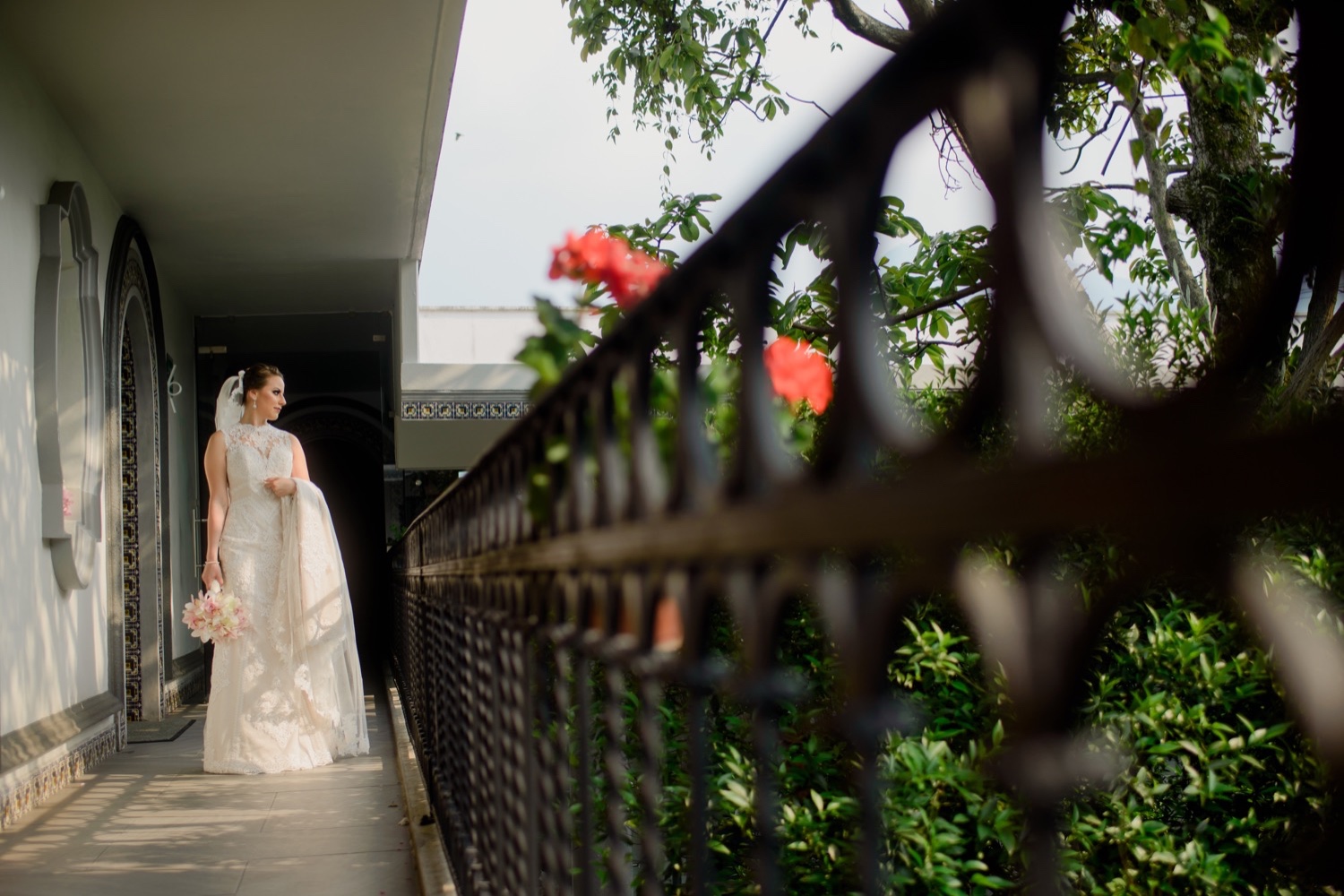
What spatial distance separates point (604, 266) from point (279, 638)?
14.1 feet

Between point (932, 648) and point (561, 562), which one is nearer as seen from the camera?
point (561, 562)

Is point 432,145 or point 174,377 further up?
point 432,145

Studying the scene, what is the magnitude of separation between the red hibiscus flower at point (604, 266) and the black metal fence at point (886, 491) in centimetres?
55

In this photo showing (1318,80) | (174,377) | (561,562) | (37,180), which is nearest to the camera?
(1318,80)

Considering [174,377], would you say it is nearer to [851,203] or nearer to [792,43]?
[792,43]

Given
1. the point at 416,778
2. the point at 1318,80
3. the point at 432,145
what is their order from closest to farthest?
the point at 1318,80, the point at 416,778, the point at 432,145

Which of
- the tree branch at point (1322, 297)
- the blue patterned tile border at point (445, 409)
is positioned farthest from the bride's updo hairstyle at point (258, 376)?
the tree branch at point (1322, 297)

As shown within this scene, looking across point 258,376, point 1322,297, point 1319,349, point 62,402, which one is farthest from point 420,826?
point 1322,297

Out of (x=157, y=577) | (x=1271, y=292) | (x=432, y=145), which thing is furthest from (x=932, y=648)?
(x=157, y=577)

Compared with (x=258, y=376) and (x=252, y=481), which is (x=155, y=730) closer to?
(x=252, y=481)

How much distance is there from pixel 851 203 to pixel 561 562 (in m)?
0.78

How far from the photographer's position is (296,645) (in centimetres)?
554

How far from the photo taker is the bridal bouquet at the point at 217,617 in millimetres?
5324

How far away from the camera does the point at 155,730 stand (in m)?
6.93
